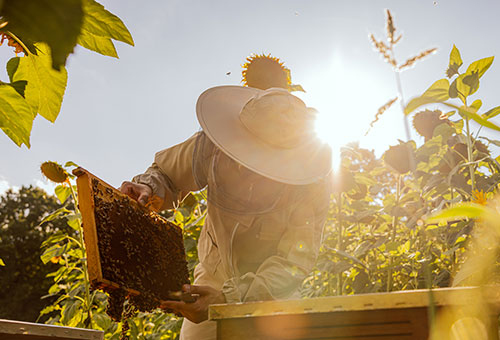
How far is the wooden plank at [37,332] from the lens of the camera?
1.38 metres

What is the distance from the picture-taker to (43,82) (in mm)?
847

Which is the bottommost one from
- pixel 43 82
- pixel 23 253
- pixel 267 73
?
pixel 43 82

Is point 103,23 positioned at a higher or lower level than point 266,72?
lower

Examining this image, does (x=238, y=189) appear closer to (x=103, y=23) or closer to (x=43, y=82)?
(x=43, y=82)

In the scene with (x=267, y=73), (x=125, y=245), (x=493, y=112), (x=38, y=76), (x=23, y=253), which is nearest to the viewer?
(x=38, y=76)

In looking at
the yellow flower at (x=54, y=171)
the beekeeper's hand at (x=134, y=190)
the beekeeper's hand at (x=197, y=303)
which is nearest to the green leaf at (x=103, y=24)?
the beekeeper's hand at (x=197, y=303)

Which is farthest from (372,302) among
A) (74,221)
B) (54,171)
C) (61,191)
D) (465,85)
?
(61,191)

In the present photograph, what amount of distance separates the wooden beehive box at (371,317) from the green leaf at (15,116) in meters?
0.68

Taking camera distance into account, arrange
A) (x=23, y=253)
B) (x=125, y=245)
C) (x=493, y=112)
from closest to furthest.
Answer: (x=125, y=245), (x=493, y=112), (x=23, y=253)

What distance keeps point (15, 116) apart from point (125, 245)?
3.48 ft

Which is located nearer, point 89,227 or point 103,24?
point 103,24

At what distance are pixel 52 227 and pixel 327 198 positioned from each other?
23576 mm

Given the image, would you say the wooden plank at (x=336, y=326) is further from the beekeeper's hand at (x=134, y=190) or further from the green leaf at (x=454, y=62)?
the green leaf at (x=454, y=62)

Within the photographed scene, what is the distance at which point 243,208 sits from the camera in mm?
2303
